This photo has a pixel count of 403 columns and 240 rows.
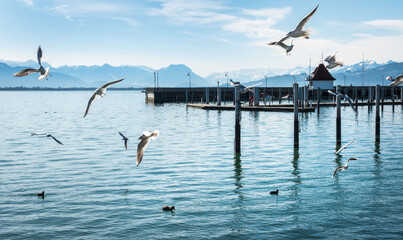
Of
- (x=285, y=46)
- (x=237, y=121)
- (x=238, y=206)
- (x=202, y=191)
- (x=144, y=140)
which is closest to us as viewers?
(x=144, y=140)

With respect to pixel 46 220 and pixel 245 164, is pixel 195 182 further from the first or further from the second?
pixel 46 220

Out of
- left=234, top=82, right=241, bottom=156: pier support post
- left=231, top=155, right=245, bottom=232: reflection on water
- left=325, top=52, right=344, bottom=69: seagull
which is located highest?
left=325, top=52, right=344, bottom=69: seagull

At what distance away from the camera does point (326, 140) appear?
35094 millimetres

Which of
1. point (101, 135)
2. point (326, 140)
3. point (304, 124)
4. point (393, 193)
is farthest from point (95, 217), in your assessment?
point (304, 124)

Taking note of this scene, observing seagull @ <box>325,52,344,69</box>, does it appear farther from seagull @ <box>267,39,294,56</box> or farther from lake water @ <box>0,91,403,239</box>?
lake water @ <box>0,91,403,239</box>

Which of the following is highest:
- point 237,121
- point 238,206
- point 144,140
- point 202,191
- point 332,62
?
point 332,62

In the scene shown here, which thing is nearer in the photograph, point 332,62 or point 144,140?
point 144,140

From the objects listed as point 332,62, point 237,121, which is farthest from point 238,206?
point 237,121

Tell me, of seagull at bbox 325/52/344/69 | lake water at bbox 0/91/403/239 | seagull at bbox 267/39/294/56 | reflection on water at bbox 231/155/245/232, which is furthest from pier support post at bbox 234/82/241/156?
seagull at bbox 267/39/294/56

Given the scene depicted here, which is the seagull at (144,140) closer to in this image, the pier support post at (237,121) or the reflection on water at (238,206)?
the reflection on water at (238,206)

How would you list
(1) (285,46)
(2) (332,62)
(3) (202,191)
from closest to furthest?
(1) (285,46) → (2) (332,62) → (3) (202,191)

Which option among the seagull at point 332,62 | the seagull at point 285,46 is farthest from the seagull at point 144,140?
the seagull at point 332,62

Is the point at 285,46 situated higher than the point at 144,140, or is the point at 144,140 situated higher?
the point at 285,46

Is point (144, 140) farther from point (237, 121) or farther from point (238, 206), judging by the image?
point (237, 121)
